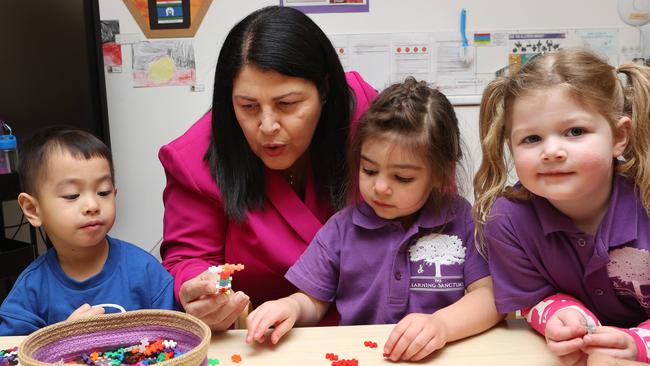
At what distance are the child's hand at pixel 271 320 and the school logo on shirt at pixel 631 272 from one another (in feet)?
1.65

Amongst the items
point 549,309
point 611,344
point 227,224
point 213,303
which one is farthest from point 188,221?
point 611,344

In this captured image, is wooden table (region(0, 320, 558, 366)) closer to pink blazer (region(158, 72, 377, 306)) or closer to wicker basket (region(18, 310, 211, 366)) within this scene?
wicker basket (region(18, 310, 211, 366))

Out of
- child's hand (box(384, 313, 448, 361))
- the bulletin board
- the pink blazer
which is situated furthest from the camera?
the bulletin board

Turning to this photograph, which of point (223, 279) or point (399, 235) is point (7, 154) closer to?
point (223, 279)

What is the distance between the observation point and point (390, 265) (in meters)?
1.08

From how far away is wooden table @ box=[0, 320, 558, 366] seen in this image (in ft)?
2.68

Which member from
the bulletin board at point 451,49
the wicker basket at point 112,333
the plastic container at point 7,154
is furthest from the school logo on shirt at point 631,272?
the plastic container at point 7,154

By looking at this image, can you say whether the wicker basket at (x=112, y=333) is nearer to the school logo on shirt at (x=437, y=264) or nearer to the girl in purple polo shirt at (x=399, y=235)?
the girl in purple polo shirt at (x=399, y=235)

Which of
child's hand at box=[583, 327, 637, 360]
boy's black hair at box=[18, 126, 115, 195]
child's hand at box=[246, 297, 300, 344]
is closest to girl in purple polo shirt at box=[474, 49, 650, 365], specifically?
child's hand at box=[583, 327, 637, 360]

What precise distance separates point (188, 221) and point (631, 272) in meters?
0.89

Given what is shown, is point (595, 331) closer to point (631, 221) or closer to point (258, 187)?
point (631, 221)

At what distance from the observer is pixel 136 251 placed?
3.85ft

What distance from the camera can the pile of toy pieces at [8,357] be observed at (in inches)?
32.3

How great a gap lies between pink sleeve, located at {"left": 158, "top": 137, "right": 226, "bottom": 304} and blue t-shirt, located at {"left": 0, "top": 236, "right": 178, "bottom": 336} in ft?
0.37
